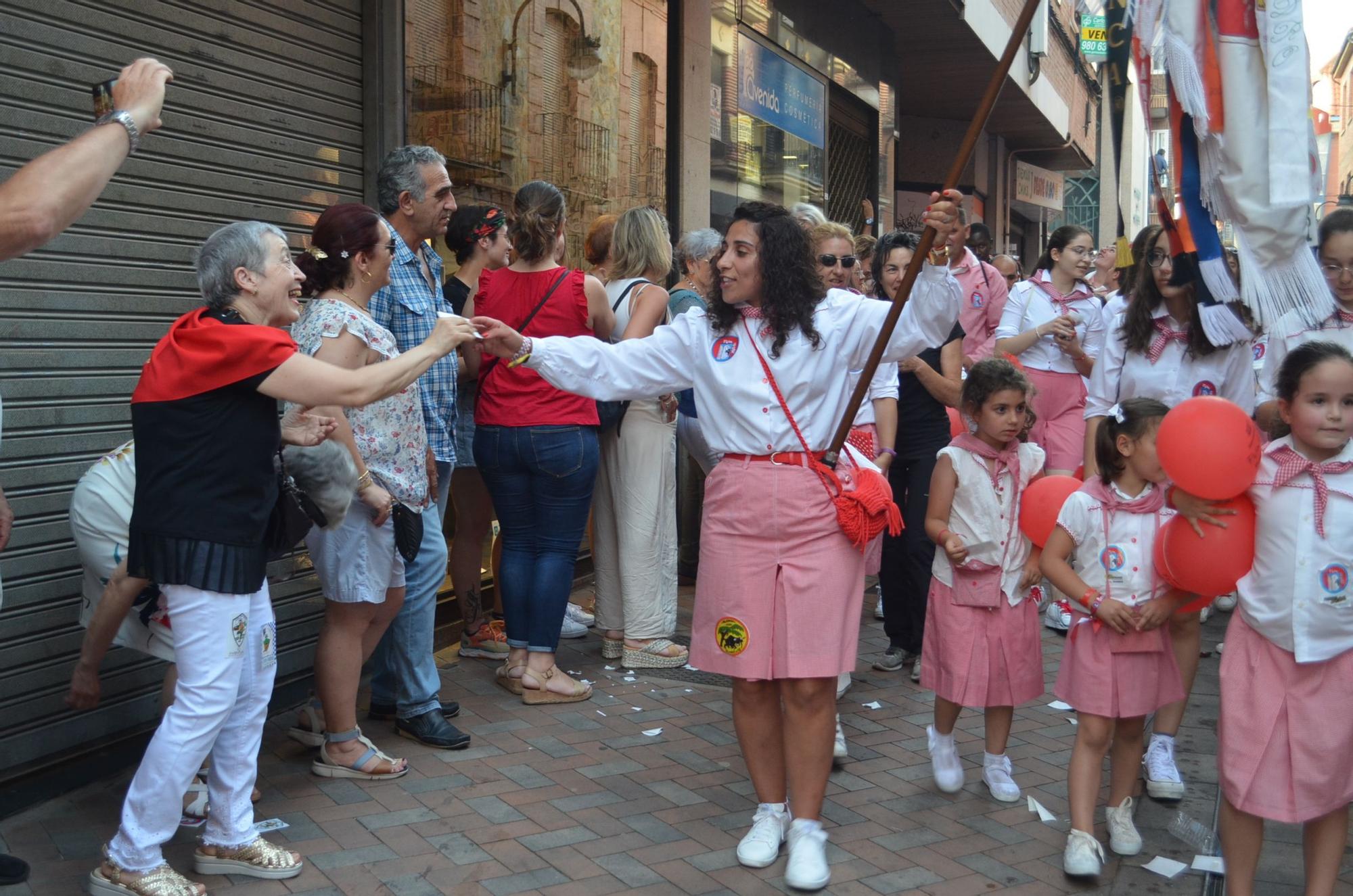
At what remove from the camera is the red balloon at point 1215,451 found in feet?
12.1

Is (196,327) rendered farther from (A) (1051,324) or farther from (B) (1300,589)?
(A) (1051,324)

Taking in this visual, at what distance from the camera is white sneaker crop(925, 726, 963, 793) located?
4867 millimetres

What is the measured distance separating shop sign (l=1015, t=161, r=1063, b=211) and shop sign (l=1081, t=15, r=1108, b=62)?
51.7 feet

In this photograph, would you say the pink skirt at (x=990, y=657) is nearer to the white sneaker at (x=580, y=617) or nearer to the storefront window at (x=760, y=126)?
the white sneaker at (x=580, y=617)

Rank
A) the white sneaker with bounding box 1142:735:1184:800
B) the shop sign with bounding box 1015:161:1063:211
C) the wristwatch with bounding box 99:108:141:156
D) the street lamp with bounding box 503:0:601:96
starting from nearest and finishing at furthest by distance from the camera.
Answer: the wristwatch with bounding box 99:108:141:156
the white sneaker with bounding box 1142:735:1184:800
the street lamp with bounding box 503:0:601:96
the shop sign with bounding box 1015:161:1063:211

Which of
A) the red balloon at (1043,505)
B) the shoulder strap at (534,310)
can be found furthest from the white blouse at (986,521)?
the shoulder strap at (534,310)

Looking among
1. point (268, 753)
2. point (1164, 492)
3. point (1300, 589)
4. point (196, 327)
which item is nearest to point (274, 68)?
point (196, 327)

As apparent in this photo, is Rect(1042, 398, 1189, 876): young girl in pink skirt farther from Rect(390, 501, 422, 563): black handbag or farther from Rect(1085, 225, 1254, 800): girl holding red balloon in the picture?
Rect(390, 501, 422, 563): black handbag

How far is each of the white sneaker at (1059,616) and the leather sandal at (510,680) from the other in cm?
321

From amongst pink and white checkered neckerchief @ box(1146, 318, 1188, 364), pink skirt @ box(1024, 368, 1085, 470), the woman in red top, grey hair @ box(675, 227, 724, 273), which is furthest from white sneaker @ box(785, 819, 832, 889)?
pink skirt @ box(1024, 368, 1085, 470)

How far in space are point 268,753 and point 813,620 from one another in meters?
2.33

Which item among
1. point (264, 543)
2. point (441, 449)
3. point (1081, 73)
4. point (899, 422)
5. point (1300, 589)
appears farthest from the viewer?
point (1081, 73)

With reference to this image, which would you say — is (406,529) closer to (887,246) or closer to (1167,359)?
(887,246)

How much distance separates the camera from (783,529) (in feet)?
13.5
